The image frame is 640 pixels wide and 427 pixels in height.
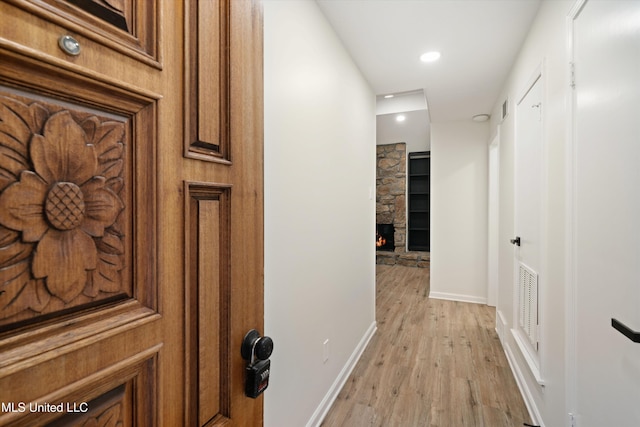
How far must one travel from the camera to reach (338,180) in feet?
7.06

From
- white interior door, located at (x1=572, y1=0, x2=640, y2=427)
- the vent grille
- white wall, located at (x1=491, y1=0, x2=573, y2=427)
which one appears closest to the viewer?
white interior door, located at (x1=572, y1=0, x2=640, y2=427)

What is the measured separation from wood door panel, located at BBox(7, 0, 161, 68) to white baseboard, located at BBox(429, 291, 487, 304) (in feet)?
15.1

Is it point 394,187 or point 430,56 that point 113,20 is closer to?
point 430,56

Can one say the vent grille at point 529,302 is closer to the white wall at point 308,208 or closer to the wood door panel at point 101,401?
the white wall at point 308,208

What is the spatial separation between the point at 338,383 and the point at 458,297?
281cm

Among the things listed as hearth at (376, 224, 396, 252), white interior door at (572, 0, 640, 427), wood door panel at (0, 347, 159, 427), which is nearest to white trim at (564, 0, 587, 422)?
white interior door at (572, 0, 640, 427)

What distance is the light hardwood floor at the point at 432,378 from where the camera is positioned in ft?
6.35

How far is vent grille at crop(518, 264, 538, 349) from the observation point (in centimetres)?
191

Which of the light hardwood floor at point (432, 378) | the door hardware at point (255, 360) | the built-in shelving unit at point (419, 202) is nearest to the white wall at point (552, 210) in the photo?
the light hardwood floor at point (432, 378)

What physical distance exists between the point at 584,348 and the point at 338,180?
151 cm

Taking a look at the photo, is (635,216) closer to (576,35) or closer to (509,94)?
(576,35)

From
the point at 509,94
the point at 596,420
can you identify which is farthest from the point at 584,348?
the point at 509,94

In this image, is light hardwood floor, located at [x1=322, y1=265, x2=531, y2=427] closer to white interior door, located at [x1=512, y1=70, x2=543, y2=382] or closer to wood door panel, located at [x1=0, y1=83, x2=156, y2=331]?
white interior door, located at [x1=512, y1=70, x2=543, y2=382]

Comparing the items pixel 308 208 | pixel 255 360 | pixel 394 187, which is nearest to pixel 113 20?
pixel 255 360
